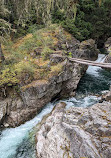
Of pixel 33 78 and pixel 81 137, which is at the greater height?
pixel 33 78

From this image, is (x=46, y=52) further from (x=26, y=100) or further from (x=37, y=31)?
(x=26, y=100)

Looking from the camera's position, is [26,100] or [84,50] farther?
[84,50]

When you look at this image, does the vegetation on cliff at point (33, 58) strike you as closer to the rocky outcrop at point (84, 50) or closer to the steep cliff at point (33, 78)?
the steep cliff at point (33, 78)

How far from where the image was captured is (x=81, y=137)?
4590mm

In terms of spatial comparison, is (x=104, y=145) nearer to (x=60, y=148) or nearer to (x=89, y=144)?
(x=89, y=144)

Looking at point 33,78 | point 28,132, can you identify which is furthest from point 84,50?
point 28,132

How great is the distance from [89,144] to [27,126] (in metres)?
4.60

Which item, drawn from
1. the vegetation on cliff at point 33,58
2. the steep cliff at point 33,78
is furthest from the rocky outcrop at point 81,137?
the vegetation on cliff at point 33,58

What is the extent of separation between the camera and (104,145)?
420 cm

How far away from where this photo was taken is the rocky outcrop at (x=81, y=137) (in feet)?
14.0

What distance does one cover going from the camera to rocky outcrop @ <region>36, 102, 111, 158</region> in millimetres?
4258

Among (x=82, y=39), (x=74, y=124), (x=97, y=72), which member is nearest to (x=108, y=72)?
(x=97, y=72)

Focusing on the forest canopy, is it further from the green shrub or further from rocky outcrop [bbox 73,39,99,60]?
the green shrub

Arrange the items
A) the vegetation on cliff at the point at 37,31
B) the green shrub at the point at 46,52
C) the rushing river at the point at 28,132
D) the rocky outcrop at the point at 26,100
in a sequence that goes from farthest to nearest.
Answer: the green shrub at the point at 46,52 → the vegetation on cliff at the point at 37,31 → the rocky outcrop at the point at 26,100 → the rushing river at the point at 28,132
